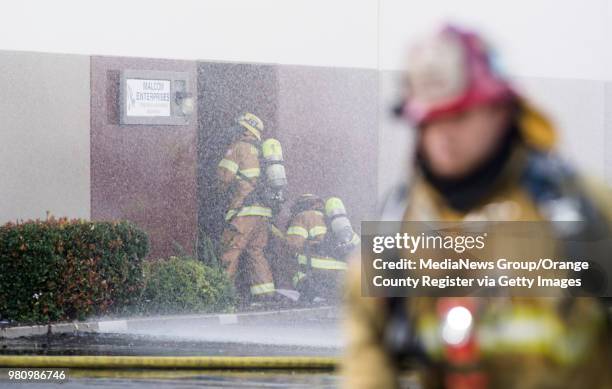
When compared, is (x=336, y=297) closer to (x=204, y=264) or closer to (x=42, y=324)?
(x=204, y=264)

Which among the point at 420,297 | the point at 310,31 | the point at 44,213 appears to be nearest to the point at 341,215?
the point at 310,31

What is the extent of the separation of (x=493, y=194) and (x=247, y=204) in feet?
42.4

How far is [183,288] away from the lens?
13.9 m

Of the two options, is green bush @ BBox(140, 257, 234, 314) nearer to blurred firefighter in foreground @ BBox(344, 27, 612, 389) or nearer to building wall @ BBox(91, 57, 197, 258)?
building wall @ BBox(91, 57, 197, 258)

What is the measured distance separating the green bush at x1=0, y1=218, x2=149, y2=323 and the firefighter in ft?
5.46

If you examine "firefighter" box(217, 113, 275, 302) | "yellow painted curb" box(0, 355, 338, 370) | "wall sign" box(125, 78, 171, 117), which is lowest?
"yellow painted curb" box(0, 355, 338, 370)

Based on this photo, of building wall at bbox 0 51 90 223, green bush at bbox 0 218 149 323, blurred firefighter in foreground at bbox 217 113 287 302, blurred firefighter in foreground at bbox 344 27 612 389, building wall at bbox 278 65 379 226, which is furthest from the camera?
building wall at bbox 278 65 379 226

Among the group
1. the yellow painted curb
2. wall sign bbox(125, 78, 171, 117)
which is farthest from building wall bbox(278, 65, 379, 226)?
the yellow painted curb

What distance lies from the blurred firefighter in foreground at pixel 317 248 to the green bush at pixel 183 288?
37.0 inches

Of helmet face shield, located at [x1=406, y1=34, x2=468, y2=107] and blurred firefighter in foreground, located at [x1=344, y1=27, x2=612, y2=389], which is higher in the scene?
helmet face shield, located at [x1=406, y1=34, x2=468, y2=107]

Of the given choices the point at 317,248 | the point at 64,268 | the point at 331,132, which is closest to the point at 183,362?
the point at 64,268

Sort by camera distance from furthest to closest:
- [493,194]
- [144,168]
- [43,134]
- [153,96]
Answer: [144,168] < [153,96] < [43,134] < [493,194]

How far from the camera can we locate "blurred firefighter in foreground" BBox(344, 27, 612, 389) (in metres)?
1.83

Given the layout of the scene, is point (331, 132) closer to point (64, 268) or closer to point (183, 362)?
point (64, 268)
